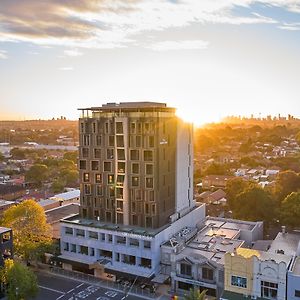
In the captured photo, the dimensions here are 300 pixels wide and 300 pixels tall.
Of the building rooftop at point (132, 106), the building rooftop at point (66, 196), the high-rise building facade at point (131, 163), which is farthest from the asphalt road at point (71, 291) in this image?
the building rooftop at point (66, 196)

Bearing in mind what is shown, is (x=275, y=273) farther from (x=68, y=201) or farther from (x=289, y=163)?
(x=289, y=163)

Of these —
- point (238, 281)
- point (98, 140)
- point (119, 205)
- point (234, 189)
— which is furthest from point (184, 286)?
point (234, 189)

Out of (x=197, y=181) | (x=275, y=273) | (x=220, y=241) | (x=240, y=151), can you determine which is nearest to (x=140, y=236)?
(x=220, y=241)

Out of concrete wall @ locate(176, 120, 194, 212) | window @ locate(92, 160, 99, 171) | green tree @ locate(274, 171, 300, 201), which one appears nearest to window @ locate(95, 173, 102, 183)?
window @ locate(92, 160, 99, 171)

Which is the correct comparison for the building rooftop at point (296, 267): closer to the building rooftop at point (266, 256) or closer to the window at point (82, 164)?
the building rooftop at point (266, 256)

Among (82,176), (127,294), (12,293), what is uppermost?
(82,176)

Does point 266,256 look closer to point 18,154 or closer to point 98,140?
point 98,140

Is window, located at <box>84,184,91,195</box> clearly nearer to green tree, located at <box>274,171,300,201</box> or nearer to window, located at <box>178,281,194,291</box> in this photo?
window, located at <box>178,281,194,291</box>
